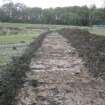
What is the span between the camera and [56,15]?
9212 cm

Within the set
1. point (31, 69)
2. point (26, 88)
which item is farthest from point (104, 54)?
point (26, 88)

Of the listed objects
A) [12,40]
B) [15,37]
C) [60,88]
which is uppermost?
[60,88]

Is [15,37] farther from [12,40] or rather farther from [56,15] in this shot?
[56,15]

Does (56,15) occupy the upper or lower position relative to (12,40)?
upper

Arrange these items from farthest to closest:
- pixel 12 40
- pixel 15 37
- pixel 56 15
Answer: pixel 56 15 < pixel 15 37 < pixel 12 40

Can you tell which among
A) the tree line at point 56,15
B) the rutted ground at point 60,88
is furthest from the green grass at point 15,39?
the tree line at point 56,15

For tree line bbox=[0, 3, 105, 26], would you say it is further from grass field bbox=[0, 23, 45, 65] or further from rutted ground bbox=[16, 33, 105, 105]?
rutted ground bbox=[16, 33, 105, 105]

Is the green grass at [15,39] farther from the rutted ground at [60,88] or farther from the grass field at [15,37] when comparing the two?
the rutted ground at [60,88]

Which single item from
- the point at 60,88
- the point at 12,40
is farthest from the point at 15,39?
the point at 60,88

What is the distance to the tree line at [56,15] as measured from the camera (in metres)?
79.9

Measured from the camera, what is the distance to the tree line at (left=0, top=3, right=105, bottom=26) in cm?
7991

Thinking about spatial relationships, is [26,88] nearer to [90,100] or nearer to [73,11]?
[90,100]

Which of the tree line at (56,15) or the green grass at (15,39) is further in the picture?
the tree line at (56,15)

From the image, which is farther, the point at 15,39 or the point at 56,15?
the point at 56,15
